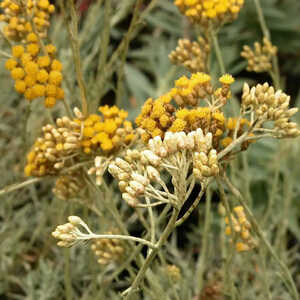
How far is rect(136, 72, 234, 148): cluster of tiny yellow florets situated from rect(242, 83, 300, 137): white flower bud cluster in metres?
0.04

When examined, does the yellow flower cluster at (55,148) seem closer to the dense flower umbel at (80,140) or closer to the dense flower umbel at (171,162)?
the dense flower umbel at (80,140)

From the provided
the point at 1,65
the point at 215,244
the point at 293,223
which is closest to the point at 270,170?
the point at 293,223

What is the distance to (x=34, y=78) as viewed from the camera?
85 cm

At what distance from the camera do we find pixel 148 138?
28.4 inches

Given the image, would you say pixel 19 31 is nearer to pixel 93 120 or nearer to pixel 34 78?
pixel 34 78

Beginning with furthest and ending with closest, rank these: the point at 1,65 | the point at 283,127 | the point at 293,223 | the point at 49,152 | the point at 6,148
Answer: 1. the point at 1,65
2. the point at 6,148
3. the point at 293,223
4. the point at 49,152
5. the point at 283,127

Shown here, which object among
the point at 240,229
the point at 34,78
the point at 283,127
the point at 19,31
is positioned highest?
the point at 19,31

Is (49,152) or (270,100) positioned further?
(49,152)

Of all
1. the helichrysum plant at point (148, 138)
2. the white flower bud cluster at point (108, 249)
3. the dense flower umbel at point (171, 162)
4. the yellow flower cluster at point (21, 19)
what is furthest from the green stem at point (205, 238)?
the yellow flower cluster at point (21, 19)

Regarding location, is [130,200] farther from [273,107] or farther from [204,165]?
[273,107]

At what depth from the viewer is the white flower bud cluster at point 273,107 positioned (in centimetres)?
70

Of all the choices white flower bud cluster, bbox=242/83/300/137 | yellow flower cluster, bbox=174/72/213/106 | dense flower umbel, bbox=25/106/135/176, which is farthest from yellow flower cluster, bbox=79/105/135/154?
white flower bud cluster, bbox=242/83/300/137

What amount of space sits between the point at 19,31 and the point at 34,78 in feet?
0.49

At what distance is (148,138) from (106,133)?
12 centimetres
